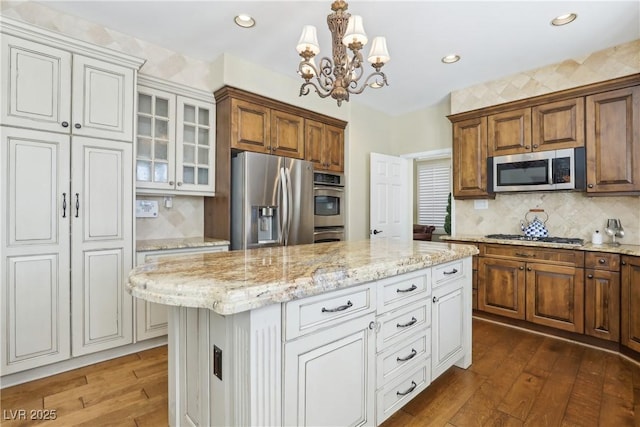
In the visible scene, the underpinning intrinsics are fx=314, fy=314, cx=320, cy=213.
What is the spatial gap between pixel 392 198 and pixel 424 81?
1594mm

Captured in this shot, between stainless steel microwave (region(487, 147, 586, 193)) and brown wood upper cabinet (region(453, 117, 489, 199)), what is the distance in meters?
0.11

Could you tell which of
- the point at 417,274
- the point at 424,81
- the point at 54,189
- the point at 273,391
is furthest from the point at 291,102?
the point at 273,391

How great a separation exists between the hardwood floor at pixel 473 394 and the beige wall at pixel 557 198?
1292mm

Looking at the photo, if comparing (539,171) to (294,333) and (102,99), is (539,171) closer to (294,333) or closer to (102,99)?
(294,333)

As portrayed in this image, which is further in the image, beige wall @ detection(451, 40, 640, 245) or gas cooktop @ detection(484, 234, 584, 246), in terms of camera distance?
gas cooktop @ detection(484, 234, 584, 246)

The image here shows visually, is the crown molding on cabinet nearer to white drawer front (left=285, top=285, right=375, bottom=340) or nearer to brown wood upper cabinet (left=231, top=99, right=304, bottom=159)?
brown wood upper cabinet (left=231, top=99, right=304, bottom=159)

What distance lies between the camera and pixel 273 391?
1114 millimetres

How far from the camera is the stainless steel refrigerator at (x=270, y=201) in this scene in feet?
10.0

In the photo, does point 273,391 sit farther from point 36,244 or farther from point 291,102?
point 291,102

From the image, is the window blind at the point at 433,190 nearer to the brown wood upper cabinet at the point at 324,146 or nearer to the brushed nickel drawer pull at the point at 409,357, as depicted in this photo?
the brown wood upper cabinet at the point at 324,146

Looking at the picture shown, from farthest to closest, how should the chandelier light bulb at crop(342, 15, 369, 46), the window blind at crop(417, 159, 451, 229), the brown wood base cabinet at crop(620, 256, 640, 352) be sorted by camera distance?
the window blind at crop(417, 159, 451, 229)
the brown wood base cabinet at crop(620, 256, 640, 352)
the chandelier light bulb at crop(342, 15, 369, 46)

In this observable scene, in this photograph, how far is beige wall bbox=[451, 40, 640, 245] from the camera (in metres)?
2.91

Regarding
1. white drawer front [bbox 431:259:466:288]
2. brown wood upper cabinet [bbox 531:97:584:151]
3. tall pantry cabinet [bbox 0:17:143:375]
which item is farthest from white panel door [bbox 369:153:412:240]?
tall pantry cabinet [bbox 0:17:143:375]

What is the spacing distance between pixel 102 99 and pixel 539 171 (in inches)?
159
